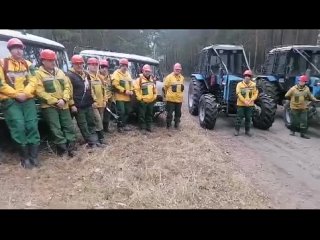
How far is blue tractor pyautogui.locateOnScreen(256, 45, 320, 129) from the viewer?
1082cm

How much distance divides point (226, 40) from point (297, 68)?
10237mm

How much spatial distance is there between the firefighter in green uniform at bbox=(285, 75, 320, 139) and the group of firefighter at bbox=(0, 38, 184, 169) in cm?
370

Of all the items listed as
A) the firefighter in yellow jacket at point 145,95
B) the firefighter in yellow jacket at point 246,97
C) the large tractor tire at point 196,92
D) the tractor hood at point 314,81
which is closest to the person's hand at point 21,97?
the firefighter in yellow jacket at point 145,95

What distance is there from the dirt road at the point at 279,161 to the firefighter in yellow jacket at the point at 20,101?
11.4 ft

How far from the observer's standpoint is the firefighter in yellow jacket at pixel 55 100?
19.2ft

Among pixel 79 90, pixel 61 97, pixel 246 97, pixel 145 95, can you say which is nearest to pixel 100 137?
pixel 79 90

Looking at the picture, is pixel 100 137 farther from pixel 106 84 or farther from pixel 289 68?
pixel 289 68

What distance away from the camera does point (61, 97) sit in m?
6.05

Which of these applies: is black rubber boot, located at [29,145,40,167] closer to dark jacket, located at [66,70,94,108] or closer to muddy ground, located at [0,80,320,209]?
muddy ground, located at [0,80,320,209]

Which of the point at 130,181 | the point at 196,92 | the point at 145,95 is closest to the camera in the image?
the point at 130,181

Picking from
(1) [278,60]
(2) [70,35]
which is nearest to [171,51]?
(2) [70,35]

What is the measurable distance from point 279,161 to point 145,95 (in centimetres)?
324

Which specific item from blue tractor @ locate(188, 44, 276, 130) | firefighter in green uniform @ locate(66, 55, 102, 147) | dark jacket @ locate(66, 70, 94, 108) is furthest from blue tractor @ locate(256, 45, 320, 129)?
dark jacket @ locate(66, 70, 94, 108)

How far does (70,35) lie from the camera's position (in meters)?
26.6
